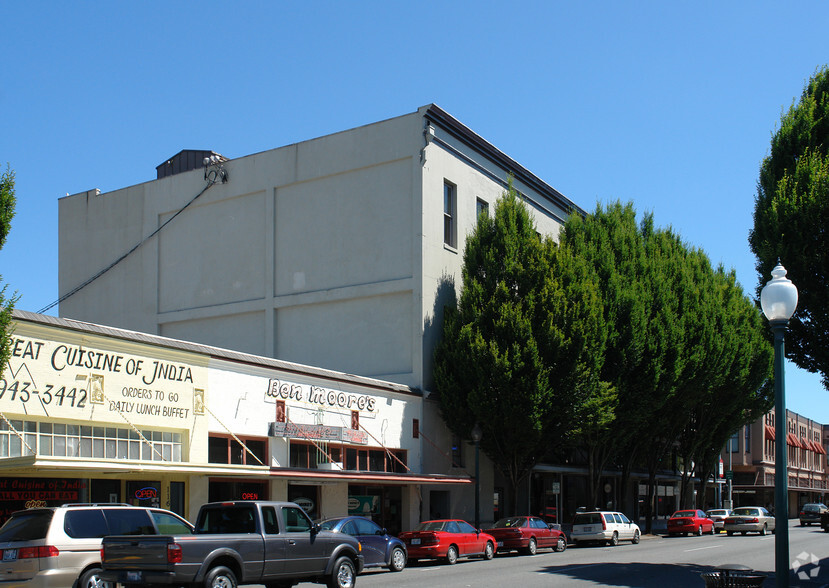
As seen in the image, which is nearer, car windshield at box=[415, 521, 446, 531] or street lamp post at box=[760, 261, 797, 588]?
street lamp post at box=[760, 261, 797, 588]

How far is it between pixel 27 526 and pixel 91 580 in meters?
1.41

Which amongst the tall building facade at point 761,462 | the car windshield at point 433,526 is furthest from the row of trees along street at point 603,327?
the tall building facade at point 761,462

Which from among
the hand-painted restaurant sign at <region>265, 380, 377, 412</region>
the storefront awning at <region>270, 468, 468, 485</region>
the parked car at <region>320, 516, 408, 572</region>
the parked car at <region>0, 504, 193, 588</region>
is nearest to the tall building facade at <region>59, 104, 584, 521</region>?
the storefront awning at <region>270, 468, 468, 485</region>

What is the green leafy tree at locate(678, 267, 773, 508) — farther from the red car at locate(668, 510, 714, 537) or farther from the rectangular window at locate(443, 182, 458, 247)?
the rectangular window at locate(443, 182, 458, 247)

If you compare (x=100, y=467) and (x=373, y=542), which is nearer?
(x=100, y=467)

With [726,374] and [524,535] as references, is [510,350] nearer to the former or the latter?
[524,535]

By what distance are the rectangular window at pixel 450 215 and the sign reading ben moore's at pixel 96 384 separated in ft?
47.7

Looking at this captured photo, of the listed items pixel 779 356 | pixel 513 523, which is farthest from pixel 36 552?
pixel 513 523

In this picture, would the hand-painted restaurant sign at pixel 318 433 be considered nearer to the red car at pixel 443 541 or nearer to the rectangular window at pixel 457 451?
the red car at pixel 443 541

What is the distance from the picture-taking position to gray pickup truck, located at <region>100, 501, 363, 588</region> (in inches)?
520

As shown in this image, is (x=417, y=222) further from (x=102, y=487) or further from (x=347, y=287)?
(x=102, y=487)

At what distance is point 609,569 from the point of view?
21.2 metres

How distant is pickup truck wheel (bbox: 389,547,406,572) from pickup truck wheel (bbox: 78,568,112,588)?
30.0ft

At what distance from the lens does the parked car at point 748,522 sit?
40531 mm
